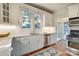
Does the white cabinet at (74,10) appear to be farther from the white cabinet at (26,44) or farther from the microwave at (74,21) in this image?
the white cabinet at (26,44)

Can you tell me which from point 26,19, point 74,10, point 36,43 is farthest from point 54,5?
point 36,43

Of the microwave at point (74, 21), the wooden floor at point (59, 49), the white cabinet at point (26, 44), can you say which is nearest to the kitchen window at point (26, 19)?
the white cabinet at point (26, 44)

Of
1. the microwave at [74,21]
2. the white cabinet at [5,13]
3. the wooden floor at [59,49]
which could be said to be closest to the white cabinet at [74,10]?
the microwave at [74,21]

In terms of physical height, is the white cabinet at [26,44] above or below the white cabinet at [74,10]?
below

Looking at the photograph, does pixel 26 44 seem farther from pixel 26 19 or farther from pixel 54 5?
pixel 54 5

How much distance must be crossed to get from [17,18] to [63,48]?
54 cm

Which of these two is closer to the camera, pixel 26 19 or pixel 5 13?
pixel 5 13

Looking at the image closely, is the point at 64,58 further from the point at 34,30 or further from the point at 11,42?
the point at 11,42

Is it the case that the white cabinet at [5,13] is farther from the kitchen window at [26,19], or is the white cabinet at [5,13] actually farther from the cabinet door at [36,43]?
the cabinet door at [36,43]

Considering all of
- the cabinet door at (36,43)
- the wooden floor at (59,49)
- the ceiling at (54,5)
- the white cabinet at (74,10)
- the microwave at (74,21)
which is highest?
the ceiling at (54,5)

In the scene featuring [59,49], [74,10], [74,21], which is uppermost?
[74,10]

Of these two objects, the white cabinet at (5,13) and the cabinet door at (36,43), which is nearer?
the white cabinet at (5,13)

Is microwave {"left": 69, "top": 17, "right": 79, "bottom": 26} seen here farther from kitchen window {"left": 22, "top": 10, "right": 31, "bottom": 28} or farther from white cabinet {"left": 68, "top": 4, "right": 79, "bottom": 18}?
kitchen window {"left": 22, "top": 10, "right": 31, "bottom": 28}

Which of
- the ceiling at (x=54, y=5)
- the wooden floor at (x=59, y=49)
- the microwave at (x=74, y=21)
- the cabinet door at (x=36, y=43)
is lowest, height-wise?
the wooden floor at (x=59, y=49)
